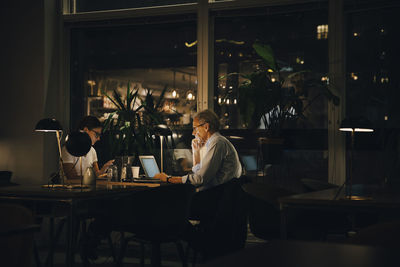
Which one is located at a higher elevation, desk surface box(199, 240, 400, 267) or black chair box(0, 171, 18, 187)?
desk surface box(199, 240, 400, 267)

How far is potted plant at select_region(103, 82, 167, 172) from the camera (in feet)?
20.6

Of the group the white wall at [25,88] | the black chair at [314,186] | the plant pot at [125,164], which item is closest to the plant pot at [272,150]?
the black chair at [314,186]

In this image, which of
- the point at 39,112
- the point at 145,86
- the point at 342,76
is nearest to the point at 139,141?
the point at 145,86

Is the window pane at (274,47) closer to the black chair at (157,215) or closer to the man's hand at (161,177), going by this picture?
the man's hand at (161,177)

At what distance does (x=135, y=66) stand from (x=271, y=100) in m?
2.15

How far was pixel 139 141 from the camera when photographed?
247 inches

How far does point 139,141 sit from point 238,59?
1.58m

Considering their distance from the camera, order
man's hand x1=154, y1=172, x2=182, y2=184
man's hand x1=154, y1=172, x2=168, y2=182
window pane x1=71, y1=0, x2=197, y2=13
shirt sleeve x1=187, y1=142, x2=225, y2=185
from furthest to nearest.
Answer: window pane x1=71, y1=0, x2=197, y2=13 < man's hand x1=154, y1=172, x2=168, y2=182 < man's hand x1=154, y1=172, x2=182, y2=184 < shirt sleeve x1=187, y1=142, x2=225, y2=185

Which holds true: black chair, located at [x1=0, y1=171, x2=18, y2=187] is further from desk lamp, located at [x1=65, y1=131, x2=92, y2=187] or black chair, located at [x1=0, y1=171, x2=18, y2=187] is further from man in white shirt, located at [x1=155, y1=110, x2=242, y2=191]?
desk lamp, located at [x1=65, y1=131, x2=92, y2=187]

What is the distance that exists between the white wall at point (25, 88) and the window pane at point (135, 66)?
467 mm

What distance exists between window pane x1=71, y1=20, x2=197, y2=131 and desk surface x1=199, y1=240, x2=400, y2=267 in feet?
17.0

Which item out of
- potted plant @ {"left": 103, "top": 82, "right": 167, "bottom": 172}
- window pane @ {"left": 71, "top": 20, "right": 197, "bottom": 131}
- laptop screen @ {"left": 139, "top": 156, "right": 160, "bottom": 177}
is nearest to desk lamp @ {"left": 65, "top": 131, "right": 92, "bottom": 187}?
laptop screen @ {"left": 139, "top": 156, "right": 160, "bottom": 177}

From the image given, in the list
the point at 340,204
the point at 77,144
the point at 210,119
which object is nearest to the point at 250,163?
the point at 210,119

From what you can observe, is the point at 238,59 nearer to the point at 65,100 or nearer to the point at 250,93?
the point at 250,93
